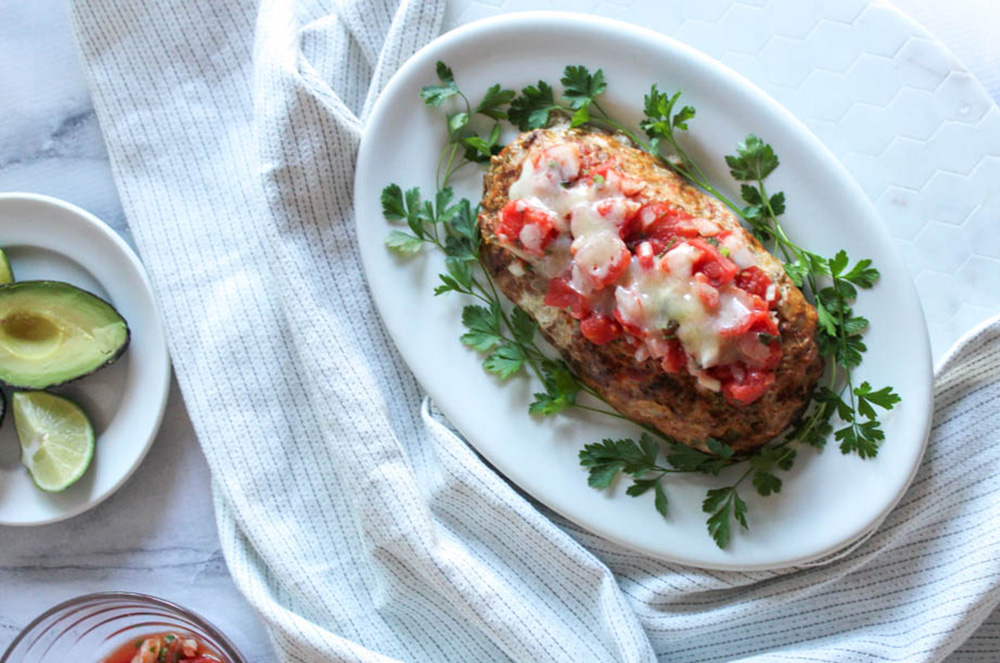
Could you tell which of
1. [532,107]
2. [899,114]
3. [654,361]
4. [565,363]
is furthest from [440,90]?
[899,114]

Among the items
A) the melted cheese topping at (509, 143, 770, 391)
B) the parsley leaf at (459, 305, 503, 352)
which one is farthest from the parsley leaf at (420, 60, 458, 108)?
the parsley leaf at (459, 305, 503, 352)

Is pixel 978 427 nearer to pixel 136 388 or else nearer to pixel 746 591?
pixel 746 591

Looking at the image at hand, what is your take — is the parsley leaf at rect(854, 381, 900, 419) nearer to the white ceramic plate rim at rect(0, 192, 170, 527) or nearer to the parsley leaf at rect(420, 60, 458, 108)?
the parsley leaf at rect(420, 60, 458, 108)

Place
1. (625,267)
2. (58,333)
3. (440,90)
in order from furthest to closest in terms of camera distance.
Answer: (58,333) → (440,90) → (625,267)

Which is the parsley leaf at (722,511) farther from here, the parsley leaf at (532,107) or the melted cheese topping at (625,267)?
the parsley leaf at (532,107)

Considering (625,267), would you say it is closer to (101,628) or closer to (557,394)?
(557,394)

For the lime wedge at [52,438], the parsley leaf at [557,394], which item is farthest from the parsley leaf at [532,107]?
the lime wedge at [52,438]
